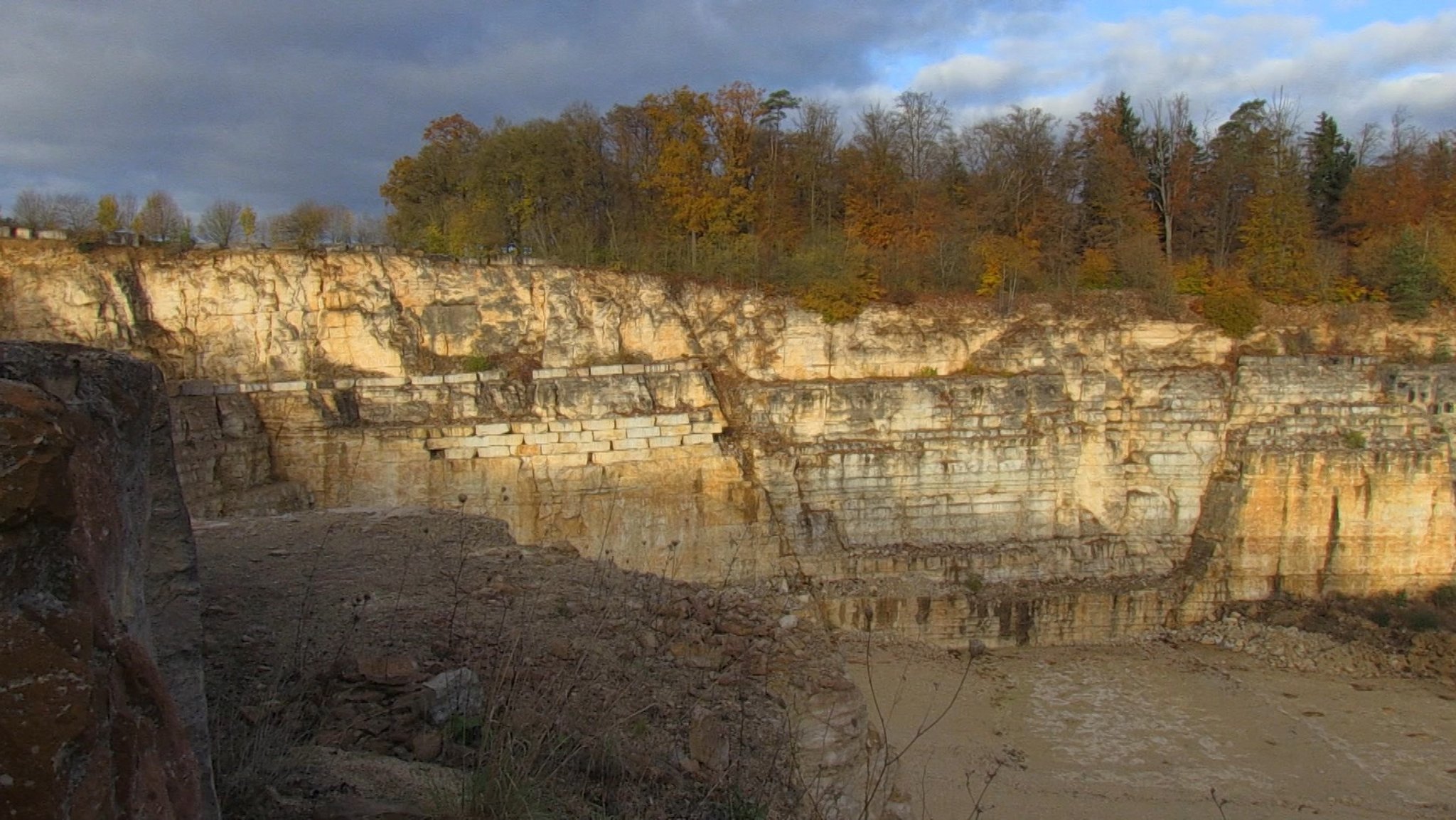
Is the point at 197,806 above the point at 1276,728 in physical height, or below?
above

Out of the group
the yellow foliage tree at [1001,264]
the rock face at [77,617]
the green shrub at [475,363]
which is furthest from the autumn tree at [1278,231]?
the rock face at [77,617]

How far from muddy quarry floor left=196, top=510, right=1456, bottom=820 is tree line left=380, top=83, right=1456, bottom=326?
8.69 m

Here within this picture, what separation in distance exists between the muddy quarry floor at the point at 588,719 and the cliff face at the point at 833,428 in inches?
147

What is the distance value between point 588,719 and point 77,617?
2.12 meters

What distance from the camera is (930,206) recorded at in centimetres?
1967

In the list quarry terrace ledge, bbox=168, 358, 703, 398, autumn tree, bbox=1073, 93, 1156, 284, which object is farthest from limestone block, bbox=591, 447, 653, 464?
autumn tree, bbox=1073, 93, 1156, 284

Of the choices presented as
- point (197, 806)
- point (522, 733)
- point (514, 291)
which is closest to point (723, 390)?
point (514, 291)

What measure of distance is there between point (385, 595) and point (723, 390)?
1110 cm

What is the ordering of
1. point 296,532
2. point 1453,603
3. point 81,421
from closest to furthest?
point 81,421 < point 296,532 < point 1453,603

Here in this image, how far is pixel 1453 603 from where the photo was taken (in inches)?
588

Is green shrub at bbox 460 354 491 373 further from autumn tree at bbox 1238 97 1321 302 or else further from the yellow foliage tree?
autumn tree at bbox 1238 97 1321 302

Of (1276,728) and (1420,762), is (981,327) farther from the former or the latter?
(1420,762)

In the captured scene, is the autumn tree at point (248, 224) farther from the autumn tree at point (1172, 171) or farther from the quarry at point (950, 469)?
the autumn tree at point (1172, 171)

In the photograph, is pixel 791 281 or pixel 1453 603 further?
pixel 791 281
